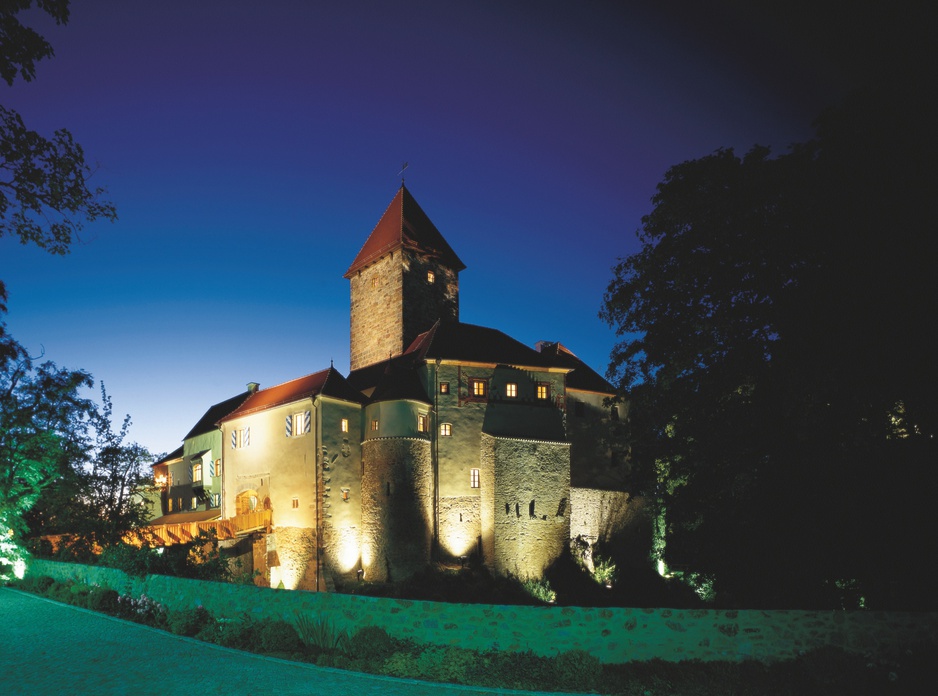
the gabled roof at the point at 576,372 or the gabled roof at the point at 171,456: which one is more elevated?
the gabled roof at the point at 576,372

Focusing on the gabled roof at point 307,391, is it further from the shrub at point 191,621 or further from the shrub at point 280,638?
the shrub at point 280,638

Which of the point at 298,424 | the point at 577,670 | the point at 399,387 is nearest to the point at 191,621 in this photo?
the point at 577,670

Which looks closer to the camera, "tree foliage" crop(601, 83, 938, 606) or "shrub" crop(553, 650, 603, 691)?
"shrub" crop(553, 650, 603, 691)

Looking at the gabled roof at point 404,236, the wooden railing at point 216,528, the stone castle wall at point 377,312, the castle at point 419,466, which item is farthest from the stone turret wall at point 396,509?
the gabled roof at point 404,236

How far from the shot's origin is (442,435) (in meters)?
33.1

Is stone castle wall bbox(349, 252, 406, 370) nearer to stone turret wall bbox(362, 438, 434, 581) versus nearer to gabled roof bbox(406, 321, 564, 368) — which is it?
gabled roof bbox(406, 321, 564, 368)

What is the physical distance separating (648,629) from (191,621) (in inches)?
318

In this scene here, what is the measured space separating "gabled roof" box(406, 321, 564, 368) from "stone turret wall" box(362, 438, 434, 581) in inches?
179

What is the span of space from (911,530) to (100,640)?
1520 centimetres

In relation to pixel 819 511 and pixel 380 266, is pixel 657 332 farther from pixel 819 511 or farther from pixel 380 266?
pixel 380 266

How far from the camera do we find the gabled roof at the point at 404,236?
1572 inches

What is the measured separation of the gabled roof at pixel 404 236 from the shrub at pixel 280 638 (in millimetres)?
28892

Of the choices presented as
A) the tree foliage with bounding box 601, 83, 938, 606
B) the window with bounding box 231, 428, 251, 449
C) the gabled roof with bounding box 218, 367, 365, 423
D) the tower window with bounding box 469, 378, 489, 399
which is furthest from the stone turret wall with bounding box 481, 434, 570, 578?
the tree foliage with bounding box 601, 83, 938, 606

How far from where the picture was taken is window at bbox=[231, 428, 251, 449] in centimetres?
3484
